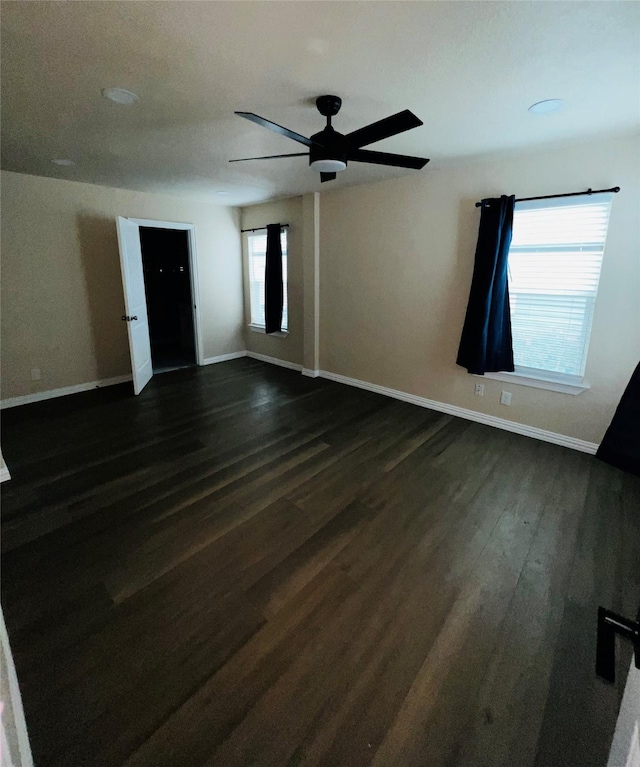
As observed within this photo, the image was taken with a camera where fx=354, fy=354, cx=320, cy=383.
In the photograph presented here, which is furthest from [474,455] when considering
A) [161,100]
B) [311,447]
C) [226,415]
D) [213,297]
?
[213,297]

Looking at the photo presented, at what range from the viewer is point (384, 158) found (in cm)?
220

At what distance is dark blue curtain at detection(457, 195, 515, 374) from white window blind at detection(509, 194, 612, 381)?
4.2 inches

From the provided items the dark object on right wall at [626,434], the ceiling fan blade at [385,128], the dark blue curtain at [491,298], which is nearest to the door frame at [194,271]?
the ceiling fan blade at [385,128]

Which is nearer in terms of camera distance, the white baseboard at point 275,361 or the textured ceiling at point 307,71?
the textured ceiling at point 307,71

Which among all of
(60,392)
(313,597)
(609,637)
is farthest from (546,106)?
(60,392)

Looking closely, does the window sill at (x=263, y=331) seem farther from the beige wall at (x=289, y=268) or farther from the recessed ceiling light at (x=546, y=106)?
the recessed ceiling light at (x=546, y=106)

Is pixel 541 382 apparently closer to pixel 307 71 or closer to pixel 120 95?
pixel 307 71

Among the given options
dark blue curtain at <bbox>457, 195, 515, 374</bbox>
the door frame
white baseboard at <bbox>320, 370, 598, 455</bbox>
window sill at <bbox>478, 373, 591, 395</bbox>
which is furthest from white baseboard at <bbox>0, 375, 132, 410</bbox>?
window sill at <bbox>478, 373, 591, 395</bbox>

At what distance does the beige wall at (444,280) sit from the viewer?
2705 millimetres

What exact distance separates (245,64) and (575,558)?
312 centimetres

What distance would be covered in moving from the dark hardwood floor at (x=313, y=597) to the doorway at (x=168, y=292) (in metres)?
3.80

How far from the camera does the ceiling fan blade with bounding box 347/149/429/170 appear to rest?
213cm

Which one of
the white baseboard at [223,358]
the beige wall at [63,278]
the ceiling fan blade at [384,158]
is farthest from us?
the white baseboard at [223,358]

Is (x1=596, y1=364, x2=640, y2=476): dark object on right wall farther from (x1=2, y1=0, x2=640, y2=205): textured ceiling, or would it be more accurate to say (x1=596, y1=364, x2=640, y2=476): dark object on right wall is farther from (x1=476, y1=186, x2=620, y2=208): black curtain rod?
(x1=2, y1=0, x2=640, y2=205): textured ceiling
